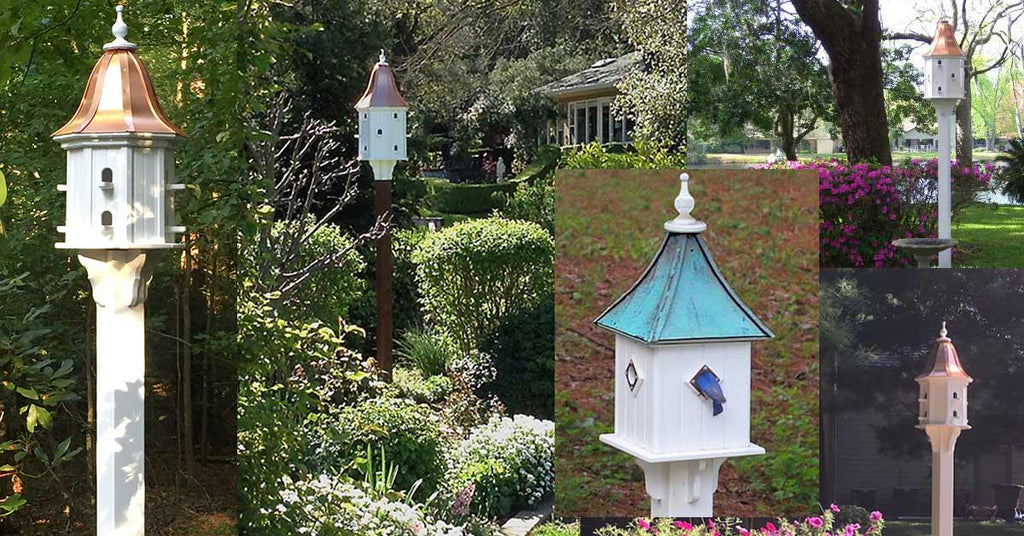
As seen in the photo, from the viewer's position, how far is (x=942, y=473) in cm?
435

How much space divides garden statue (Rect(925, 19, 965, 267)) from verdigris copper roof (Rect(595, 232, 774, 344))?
1120 mm

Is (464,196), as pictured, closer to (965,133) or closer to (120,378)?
Result: (120,378)

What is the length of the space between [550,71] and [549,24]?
0.63 feet

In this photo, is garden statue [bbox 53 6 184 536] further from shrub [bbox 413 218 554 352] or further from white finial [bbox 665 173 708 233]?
white finial [bbox 665 173 708 233]

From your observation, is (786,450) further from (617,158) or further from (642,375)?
(617,158)

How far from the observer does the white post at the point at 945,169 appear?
439 cm

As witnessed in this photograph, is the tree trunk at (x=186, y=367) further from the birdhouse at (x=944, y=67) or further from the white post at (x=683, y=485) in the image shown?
the birdhouse at (x=944, y=67)

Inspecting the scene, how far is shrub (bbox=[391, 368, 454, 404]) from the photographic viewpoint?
4.55 m

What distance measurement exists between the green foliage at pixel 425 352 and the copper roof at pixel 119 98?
1.59 m

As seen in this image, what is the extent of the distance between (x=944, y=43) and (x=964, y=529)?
2.01 m

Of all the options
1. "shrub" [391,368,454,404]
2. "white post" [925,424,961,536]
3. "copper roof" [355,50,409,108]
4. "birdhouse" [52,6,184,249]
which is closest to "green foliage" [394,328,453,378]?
"shrub" [391,368,454,404]

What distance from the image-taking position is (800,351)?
426 centimetres

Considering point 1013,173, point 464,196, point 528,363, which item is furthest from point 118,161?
point 1013,173

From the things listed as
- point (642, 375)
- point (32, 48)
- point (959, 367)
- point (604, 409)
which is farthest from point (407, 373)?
point (959, 367)
